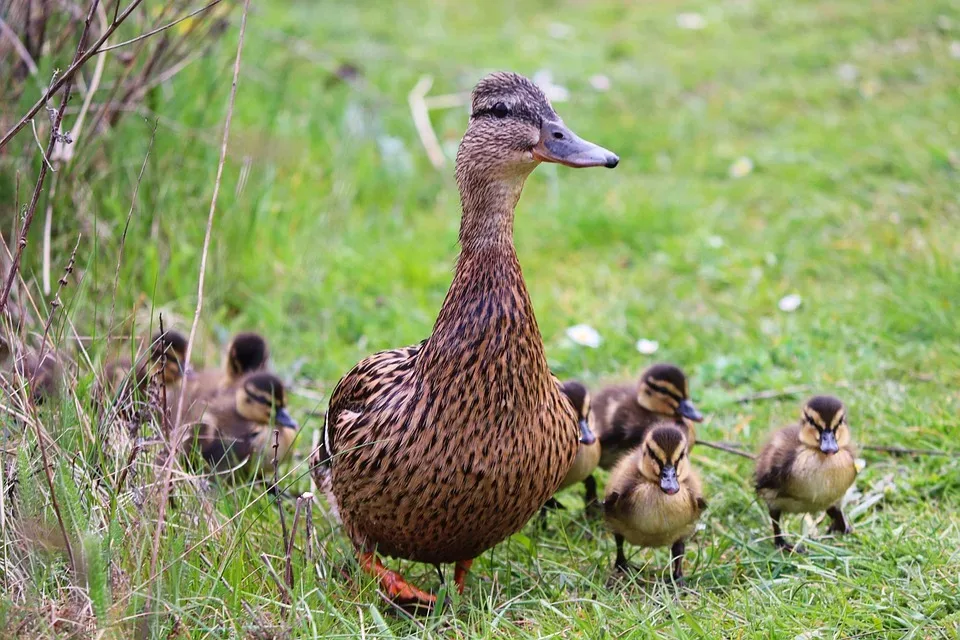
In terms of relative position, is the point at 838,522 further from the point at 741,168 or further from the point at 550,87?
the point at 550,87

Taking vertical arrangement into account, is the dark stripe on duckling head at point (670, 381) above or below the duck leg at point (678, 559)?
above

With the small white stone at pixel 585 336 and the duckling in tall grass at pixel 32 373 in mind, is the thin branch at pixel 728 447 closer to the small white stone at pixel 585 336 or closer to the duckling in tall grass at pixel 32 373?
the small white stone at pixel 585 336

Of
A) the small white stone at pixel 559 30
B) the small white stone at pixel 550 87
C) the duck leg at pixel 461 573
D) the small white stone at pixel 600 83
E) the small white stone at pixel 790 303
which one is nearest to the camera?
the duck leg at pixel 461 573

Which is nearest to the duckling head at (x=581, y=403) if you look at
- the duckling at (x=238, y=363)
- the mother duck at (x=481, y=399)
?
the mother duck at (x=481, y=399)

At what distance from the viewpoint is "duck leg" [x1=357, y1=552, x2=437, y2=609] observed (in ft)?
10.6

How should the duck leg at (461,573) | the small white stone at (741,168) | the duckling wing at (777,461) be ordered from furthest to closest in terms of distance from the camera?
the small white stone at (741,168)
the duckling wing at (777,461)
the duck leg at (461,573)

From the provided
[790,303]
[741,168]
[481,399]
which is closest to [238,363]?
[481,399]

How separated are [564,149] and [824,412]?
1269 mm

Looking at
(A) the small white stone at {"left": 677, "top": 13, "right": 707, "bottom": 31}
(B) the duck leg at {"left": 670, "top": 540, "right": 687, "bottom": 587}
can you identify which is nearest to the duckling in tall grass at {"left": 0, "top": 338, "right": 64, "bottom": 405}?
(B) the duck leg at {"left": 670, "top": 540, "right": 687, "bottom": 587}

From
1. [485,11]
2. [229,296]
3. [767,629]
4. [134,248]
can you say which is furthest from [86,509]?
[485,11]

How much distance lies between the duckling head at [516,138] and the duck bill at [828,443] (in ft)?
3.94

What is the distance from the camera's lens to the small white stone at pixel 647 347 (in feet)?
16.2

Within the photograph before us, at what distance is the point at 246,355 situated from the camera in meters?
4.50

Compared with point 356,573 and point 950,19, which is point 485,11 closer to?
point 950,19
